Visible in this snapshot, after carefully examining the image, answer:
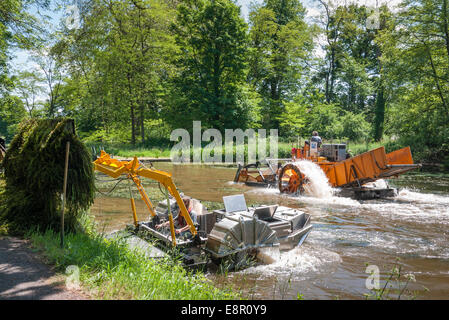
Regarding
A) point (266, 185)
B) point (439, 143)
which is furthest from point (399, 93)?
point (266, 185)

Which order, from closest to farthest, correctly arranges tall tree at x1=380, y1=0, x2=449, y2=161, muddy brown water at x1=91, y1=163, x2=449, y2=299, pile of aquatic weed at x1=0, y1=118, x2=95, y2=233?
muddy brown water at x1=91, y1=163, x2=449, y2=299 → pile of aquatic weed at x1=0, y1=118, x2=95, y2=233 → tall tree at x1=380, y1=0, x2=449, y2=161

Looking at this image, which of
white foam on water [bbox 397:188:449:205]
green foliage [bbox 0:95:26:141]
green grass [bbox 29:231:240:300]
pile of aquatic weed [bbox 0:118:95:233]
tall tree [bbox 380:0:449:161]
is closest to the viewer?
green grass [bbox 29:231:240:300]

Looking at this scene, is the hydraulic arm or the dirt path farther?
the hydraulic arm

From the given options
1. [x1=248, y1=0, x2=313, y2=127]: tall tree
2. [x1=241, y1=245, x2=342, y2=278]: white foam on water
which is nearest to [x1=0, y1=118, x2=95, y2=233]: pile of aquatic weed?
[x1=241, y1=245, x2=342, y2=278]: white foam on water

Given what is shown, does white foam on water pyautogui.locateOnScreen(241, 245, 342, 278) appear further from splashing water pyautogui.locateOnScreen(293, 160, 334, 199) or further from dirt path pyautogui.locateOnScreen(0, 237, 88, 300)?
splashing water pyautogui.locateOnScreen(293, 160, 334, 199)

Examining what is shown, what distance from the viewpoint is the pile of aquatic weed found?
6180 millimetres

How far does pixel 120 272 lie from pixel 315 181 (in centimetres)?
1095

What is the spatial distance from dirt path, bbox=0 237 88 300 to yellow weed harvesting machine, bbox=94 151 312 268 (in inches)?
84.6

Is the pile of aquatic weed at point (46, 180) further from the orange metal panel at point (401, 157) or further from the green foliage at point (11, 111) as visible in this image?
the orange metal panel at point (401, 157)

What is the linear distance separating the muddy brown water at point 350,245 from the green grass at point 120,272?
96 cm

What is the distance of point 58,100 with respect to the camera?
33312 millimetres

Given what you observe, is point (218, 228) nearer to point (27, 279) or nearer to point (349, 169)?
point (27, 279)

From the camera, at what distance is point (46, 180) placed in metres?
6.18

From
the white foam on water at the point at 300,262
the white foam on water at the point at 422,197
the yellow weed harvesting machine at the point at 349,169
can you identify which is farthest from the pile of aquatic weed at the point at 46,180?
the white foam on water at the point at 422,197
